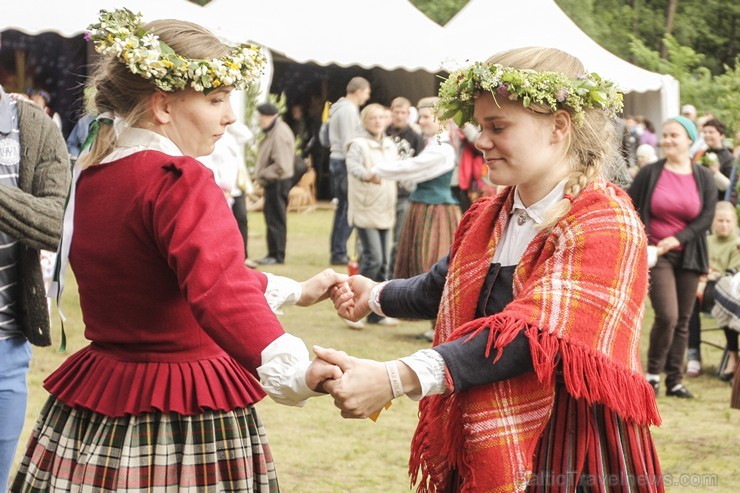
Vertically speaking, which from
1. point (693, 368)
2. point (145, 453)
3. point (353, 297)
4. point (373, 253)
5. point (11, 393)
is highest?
point (353, 297)

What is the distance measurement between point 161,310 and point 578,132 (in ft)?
3.55

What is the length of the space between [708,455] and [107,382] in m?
4.14

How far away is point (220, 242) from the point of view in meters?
2.36

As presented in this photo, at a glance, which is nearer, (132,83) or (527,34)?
(132,83)

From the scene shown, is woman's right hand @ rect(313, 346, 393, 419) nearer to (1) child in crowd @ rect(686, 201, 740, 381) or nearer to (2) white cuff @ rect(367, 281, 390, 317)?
(2) white cuff @ rect(367, 281, 390, 317)

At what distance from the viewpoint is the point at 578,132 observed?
262cm

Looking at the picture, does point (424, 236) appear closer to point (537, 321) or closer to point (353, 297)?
point (353, 297)

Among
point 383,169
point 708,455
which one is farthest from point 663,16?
point 708,455

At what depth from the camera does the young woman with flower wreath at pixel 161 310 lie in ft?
7.66

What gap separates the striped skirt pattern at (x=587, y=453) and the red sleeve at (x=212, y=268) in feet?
2.30

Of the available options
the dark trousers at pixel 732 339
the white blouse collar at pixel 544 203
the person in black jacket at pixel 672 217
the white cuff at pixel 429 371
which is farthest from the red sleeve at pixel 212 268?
the dark trousers at pixel 732 339

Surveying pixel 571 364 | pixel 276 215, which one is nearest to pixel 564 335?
pixel 571 364

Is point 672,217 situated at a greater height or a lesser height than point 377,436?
greater

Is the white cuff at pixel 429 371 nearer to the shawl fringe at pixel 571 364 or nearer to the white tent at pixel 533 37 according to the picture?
the shawl fringe at pixel 571 364
